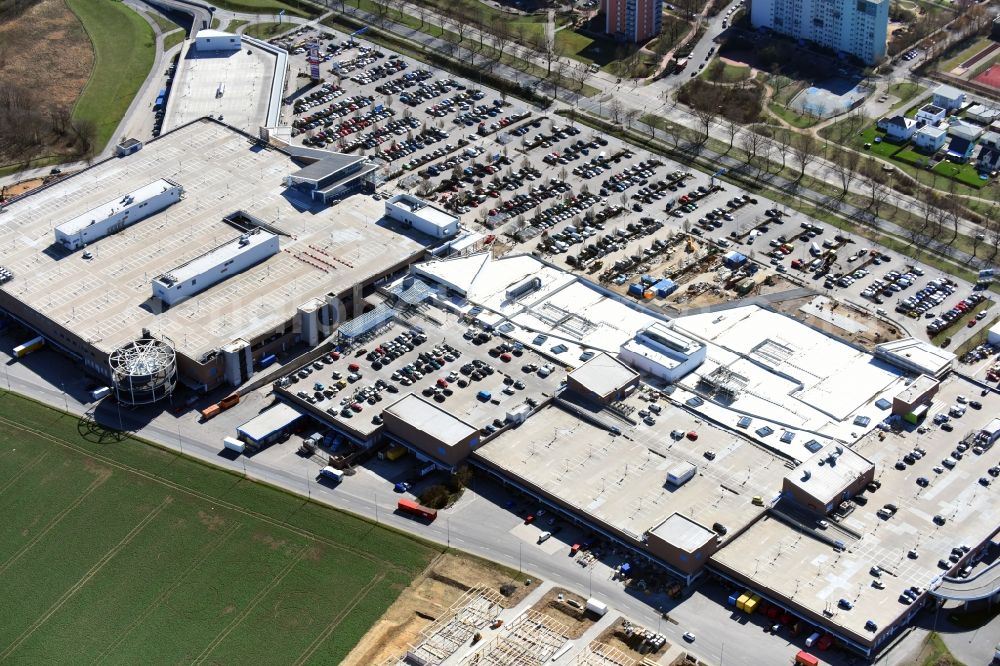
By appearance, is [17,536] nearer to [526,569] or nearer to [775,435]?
[526,569]

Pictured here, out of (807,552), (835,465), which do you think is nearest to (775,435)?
(835,465)

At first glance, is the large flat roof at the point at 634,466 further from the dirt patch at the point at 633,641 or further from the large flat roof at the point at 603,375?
the dirt patch at the point at 633,641

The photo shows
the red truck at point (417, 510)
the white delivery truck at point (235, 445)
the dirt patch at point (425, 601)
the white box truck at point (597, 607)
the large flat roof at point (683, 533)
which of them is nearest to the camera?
the dirt patch at point (425, 601)

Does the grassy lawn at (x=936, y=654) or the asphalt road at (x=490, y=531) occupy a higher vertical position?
the asphalt road at (x=490, y=531)

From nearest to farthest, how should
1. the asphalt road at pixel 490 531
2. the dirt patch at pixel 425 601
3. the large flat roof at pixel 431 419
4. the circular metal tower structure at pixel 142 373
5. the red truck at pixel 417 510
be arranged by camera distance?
the dirt patch at pixel 425 601 < the asphalt road at pixel 490 531 < the red truck at pixel 417 510 < the large flat roof at pixel 431 419 < the circular metal tower structure at pixel 142 373

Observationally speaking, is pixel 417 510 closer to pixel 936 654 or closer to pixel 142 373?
pixel 142 373

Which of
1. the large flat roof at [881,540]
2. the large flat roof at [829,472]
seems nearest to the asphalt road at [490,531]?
the large flat roof at [881,540]

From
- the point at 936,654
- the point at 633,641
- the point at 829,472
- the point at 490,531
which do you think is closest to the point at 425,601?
the point at 490,531
